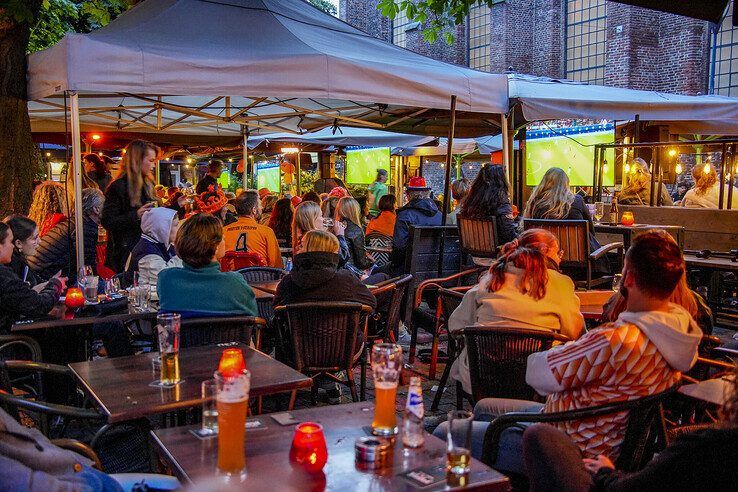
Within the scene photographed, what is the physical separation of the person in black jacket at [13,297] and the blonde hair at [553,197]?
461 centimetres

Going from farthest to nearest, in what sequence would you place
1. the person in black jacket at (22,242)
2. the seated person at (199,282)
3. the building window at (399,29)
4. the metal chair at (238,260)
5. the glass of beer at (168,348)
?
the building window at (399,29) → the metal chair at (238,260) → the person in black jacket at (22,242) → the seated person at (199,282) → the glass of beer at (168,348)

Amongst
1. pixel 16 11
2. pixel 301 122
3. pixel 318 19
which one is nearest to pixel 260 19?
pixel 318 19

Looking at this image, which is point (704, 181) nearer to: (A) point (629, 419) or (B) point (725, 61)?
(A) point (629, 419)

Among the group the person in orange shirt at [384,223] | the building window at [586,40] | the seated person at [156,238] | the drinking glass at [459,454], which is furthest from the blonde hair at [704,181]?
the building window at [586,40]

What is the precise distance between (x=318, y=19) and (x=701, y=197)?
5.95 m

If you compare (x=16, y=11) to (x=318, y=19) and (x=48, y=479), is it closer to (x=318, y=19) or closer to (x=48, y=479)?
(x=318, y=19)

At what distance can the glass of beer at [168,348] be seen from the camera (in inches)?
119

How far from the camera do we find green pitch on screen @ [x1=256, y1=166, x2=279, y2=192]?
26.4m

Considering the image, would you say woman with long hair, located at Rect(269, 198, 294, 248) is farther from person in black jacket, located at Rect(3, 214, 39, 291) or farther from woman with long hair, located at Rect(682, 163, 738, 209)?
woman with long hair, located at Rect(682, 163, 738, 209)

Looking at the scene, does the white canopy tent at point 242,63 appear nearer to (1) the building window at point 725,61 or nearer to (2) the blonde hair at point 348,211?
(2) the blonde hair at point 348,211

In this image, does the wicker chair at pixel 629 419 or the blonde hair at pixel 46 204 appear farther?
the blonde hair at pixel 46 204

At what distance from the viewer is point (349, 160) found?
69.2 feet

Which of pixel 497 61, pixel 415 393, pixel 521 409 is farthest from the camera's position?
pixel 497 61

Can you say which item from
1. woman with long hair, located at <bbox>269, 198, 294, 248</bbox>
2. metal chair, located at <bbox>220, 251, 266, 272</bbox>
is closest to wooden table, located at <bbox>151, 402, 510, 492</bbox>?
metal chair, located at <bbox>220, 251, 266, 272</bbox>
